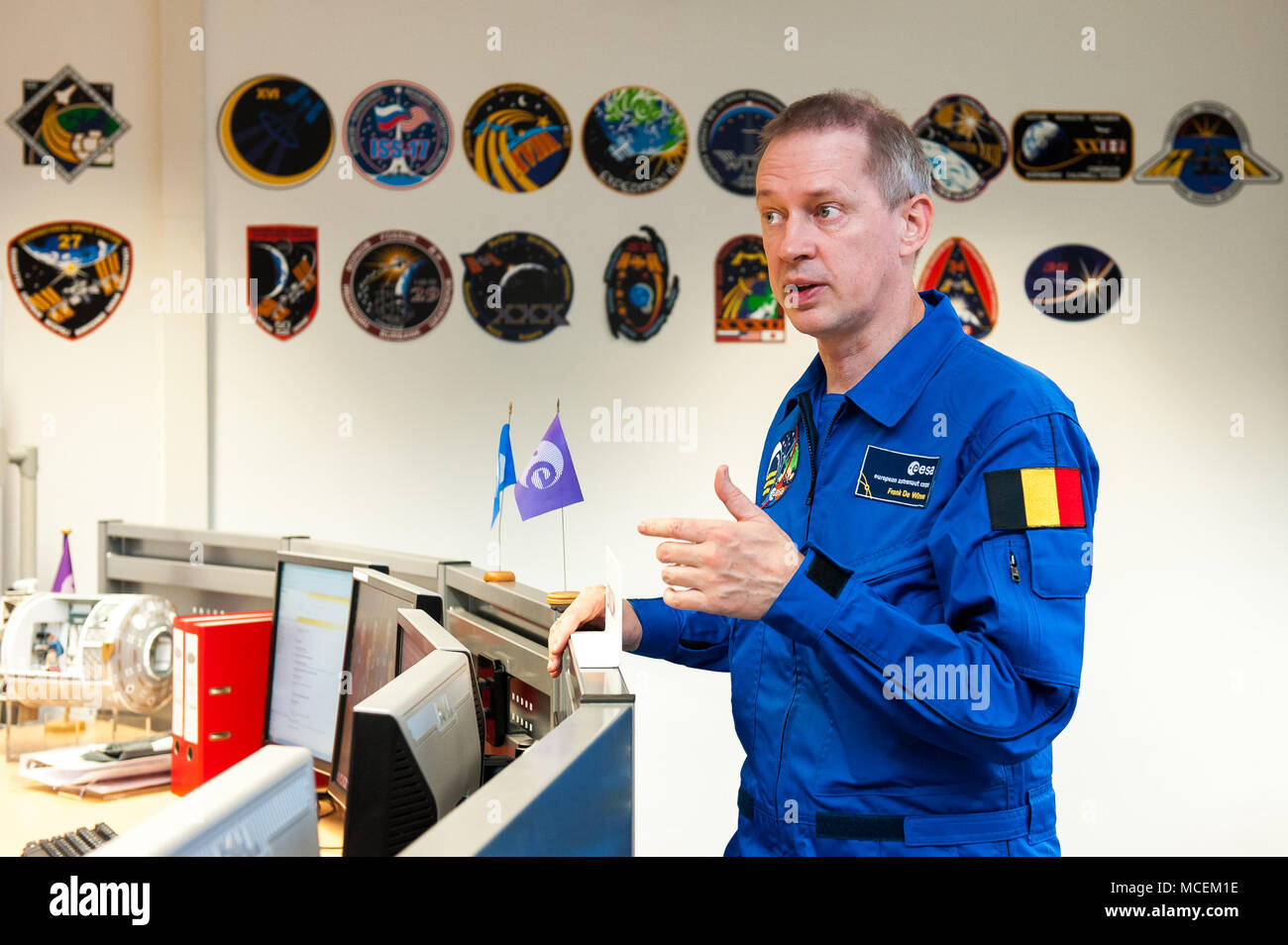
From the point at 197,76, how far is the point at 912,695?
3.21m

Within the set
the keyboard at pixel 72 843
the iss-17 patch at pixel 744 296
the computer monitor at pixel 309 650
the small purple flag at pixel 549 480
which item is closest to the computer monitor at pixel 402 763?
the small purple flag at pixel 549 480

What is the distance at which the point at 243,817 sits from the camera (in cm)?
71

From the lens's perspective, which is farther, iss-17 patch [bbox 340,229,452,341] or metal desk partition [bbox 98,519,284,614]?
iss-17 patch [bbox 340,229,452,341]

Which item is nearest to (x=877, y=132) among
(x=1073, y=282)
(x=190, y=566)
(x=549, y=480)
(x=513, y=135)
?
(x=549, y=480)

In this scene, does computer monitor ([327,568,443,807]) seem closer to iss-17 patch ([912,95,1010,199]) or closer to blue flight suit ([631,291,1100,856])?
blue flight suit ([631,291,1100,856])

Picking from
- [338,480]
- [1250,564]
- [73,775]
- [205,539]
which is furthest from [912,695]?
[1250,564]

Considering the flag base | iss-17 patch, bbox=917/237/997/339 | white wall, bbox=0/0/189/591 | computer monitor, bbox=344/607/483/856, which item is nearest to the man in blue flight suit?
the flag base

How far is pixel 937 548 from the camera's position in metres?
1.08

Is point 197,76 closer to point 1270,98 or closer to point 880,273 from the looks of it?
point 880,273

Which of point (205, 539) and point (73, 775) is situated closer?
point (73, 775)

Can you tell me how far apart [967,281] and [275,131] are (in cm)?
232

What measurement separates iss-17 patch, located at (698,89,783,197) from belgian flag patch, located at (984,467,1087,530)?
254 cm

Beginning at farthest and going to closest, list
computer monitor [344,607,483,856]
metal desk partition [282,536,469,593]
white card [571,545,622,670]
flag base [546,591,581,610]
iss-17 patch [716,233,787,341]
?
iss-17 patch [716,233,787,341] < metal desk partition [282,536,469,593] < flag base [546,591,581,610] < white card [571,545,622,670] < computer monitor [344,607,483,856]

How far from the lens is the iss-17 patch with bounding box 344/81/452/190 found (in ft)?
11.0
